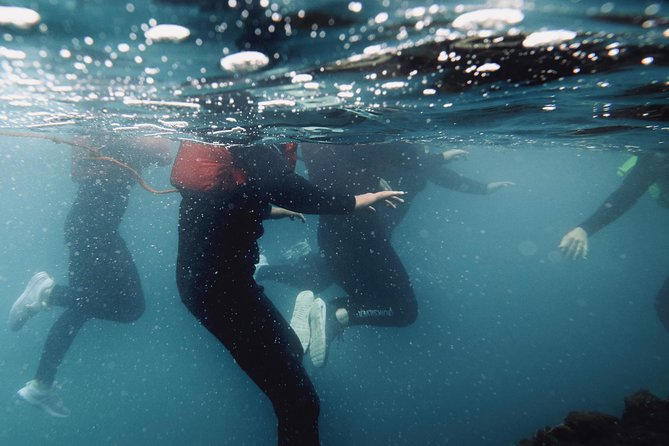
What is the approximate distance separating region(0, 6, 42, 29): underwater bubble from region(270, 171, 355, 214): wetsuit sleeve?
246 cm

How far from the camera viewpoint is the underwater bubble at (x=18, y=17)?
2238mm

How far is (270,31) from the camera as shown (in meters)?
2.61

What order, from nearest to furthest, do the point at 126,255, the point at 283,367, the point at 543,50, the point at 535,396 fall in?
the point at 543,50, the point at 283,367, the point at 126,255, the point at 535,396

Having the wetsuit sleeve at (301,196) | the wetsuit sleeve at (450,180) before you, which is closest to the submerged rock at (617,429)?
the wetsuit sleeve at (301,196)

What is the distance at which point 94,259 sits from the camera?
8.55 metres

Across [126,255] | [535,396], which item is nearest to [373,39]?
[126,255]

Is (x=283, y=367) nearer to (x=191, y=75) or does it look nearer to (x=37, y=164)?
(x=191, y=75)

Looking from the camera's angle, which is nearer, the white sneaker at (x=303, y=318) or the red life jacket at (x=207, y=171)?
the red life jacket at (x=207, y=171)

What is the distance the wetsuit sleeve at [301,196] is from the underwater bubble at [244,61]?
1310 mm

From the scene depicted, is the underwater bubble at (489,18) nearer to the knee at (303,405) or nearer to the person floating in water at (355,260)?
the knee at (303,405)

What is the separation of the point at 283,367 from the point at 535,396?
692 inches

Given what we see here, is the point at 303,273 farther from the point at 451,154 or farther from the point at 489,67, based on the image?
the point at 489,67

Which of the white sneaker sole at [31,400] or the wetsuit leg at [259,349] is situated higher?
the wetsuit leg at [259,349]

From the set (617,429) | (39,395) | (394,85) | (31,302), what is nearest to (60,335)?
(31,302)
